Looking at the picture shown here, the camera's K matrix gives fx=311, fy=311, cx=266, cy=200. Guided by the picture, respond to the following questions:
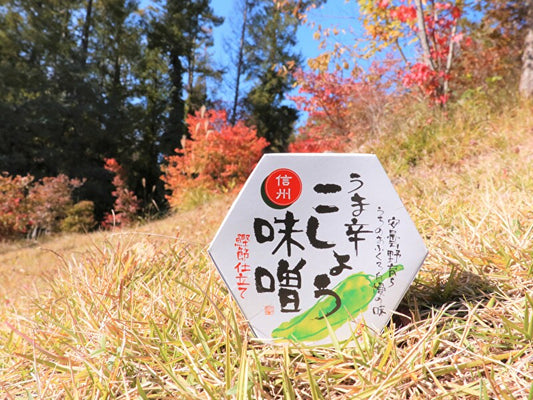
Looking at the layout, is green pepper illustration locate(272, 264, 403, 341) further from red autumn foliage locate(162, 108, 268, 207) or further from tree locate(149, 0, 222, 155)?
tree locate(149, 0, 222, 155)

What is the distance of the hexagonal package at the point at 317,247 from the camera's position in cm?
101

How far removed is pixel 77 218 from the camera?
844cm

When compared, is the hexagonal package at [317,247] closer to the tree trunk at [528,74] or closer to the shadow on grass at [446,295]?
the shadow on grass at [446,295]

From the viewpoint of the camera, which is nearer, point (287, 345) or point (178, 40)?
point (287, 345)

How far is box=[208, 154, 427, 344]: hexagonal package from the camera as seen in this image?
1.01 metres

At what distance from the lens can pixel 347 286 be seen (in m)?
1.02

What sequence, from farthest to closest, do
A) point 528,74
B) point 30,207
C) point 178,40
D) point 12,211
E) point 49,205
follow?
point 178,40
point 49,205
point 30,207
point 12,211
point 528,74

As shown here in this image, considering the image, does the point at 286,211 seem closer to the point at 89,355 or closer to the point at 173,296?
the point at 173,296

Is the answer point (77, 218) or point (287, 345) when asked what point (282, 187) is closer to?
point (287, 345)

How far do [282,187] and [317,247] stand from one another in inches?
9.1

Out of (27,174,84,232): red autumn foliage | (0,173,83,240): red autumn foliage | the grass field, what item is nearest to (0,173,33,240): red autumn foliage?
(0,173,83,240): red autumn foliage

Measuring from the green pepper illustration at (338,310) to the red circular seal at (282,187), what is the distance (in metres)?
0.33

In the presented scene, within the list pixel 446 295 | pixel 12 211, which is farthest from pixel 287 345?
pixel 12 211

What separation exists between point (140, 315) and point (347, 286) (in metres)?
0.76
